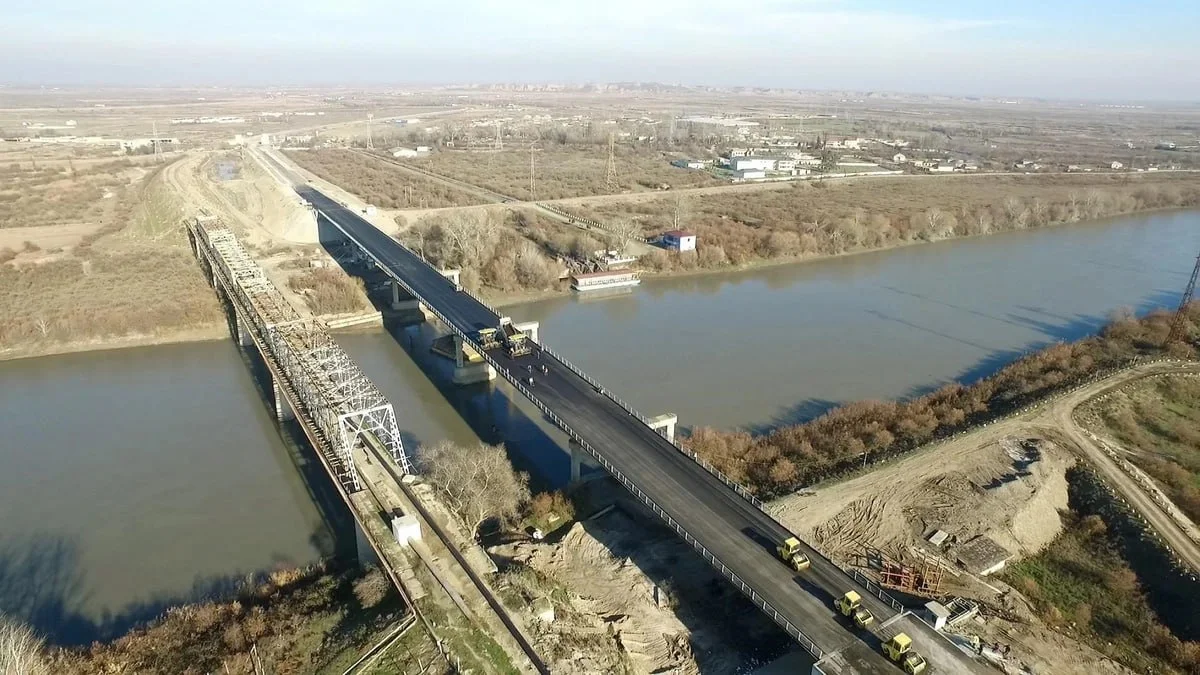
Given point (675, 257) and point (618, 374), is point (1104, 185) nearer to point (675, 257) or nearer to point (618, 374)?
point (675, 257)

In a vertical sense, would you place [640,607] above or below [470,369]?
below

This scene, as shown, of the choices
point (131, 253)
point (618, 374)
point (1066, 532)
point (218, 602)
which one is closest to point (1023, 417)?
point (1066, 532)

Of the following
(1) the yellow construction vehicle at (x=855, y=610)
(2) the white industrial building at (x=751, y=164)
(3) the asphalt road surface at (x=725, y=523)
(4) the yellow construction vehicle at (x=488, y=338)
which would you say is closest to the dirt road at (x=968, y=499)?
(3) the asphalt road surface at (x=725, y=523)

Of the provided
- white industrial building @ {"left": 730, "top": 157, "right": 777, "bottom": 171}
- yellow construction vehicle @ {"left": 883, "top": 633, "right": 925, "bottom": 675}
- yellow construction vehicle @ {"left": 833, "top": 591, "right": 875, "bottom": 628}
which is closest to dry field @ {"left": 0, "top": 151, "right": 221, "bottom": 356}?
yellow construction vehicle @ {"left": 833, "top": 591, "right": 875, "bottom": 628}

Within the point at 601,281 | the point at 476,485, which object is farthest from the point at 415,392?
the point at 601,281

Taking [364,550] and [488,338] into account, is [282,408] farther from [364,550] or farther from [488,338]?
[364,550]
